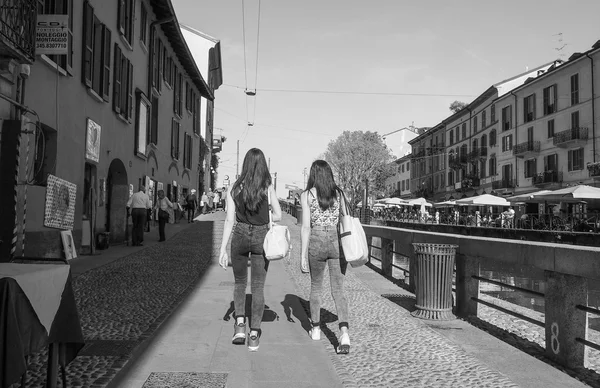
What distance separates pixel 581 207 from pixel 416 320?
31698 millimetres

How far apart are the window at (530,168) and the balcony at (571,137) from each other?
14.2 ft

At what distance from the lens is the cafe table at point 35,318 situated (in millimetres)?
2584

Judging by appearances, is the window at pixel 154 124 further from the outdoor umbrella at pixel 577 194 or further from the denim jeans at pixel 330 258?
the outdoor umbrella at pixel 577 194

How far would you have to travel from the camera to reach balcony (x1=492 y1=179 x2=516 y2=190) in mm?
47434

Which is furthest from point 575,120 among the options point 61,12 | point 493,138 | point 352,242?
point 352,242

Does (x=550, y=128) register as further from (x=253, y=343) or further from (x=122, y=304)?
(x=253, y=343)

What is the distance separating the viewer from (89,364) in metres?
4.38

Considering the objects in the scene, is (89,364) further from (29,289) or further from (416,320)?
Result: (416,320)

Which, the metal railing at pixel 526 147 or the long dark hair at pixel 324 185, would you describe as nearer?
the long dark hair at pixel 324 185

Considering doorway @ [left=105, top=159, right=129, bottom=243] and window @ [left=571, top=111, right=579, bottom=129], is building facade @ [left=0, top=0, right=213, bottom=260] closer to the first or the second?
doorway @ [left=105, top=159, right=129, bottom=243]

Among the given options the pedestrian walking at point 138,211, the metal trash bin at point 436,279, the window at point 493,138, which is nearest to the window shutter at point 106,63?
the pedestrian walking at point 138,211

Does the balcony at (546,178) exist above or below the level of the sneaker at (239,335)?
above

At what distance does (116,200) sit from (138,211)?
2109mm

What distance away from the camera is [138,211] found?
14742mm
